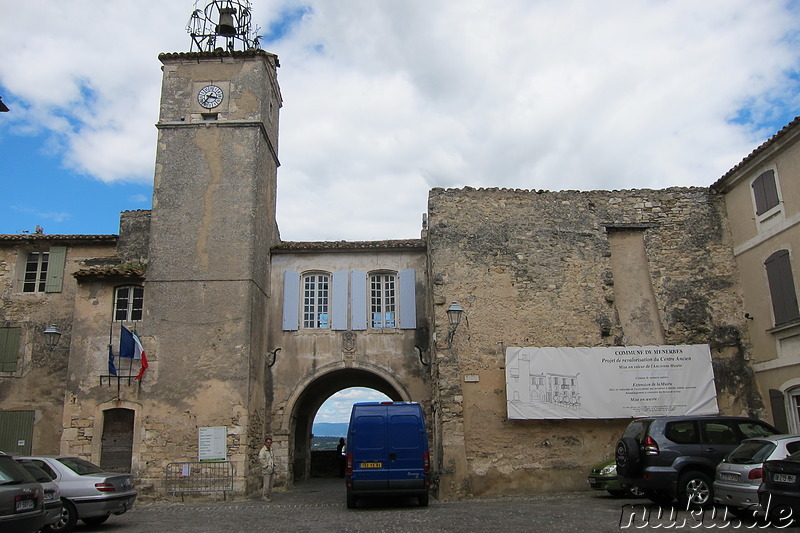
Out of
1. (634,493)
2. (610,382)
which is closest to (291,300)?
(610,382)

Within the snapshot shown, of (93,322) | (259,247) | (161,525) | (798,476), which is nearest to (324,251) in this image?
(259,247)

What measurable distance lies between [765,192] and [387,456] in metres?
10.6

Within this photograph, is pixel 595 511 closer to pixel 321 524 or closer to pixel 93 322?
pixel 321 524

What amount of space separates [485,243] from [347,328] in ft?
15.6

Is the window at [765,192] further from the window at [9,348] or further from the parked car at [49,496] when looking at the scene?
the window at [9,348]

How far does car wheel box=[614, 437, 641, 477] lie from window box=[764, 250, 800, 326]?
5850mm

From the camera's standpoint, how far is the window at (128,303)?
17.8 metres

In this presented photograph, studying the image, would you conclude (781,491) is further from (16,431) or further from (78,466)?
(16,431)

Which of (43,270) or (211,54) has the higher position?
(211,54)

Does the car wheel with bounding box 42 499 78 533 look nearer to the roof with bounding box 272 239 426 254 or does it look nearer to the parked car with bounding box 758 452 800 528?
the roof with bounding box 272 239 426 254

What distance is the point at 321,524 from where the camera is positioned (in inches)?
436

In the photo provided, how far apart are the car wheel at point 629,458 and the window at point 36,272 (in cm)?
1660

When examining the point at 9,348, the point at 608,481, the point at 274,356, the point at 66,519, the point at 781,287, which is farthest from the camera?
the point at 9,348

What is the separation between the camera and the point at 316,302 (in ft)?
63.4
